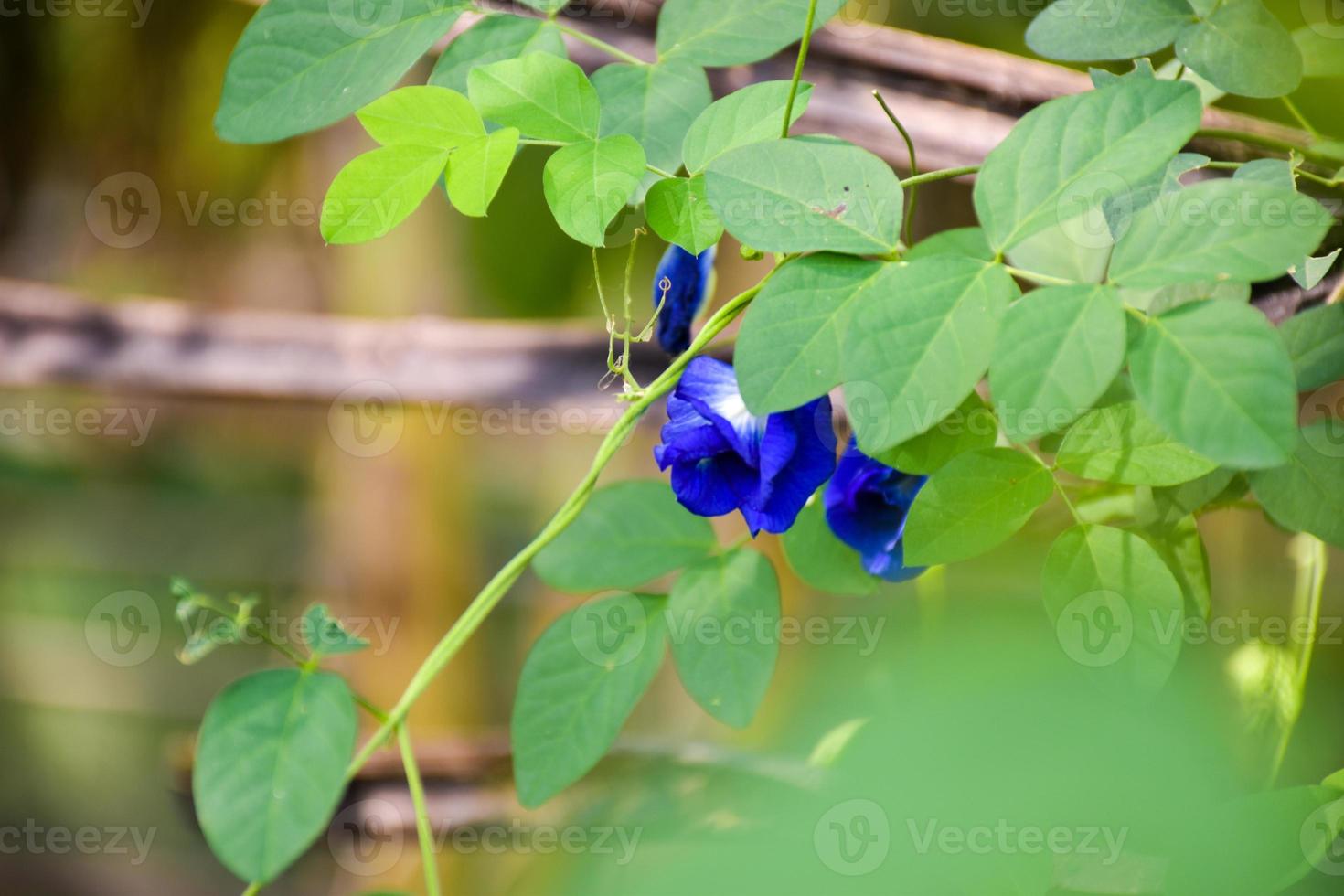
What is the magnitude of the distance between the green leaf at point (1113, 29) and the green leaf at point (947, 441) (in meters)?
0.16

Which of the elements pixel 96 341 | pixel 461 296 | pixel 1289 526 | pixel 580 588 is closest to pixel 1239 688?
pixel 1289 526

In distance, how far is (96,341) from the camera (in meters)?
0.97

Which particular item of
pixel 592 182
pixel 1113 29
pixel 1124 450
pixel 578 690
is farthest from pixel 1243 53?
pixel 578 690

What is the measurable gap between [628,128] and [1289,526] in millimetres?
315

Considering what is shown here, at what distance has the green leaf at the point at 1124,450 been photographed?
1.25 ft

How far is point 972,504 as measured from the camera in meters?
0.38

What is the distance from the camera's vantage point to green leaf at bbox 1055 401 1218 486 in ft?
1.25

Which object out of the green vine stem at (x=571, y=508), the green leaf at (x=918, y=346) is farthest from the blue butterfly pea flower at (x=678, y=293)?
the green leaf at (x=918, y=346)

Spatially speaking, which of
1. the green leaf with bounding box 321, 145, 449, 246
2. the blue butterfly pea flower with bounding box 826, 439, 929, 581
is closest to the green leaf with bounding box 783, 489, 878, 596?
the blue butterfly pea flower with bounding box 826, 439, 929, 581

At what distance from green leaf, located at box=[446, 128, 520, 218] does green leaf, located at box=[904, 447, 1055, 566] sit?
21 cm

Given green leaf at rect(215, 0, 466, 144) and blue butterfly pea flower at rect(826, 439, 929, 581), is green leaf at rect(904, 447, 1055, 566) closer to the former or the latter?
blue butterfly pea flower at rect(826, 439, 929, 581)

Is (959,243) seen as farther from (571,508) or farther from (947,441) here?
(571,508)

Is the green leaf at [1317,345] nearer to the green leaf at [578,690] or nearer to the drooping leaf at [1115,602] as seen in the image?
the drooping leaf at [1115,602]

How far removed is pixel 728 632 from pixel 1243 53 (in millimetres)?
325
